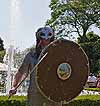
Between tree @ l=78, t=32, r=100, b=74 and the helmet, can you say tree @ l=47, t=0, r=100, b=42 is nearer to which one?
tree @ l=78, t=32, r=100, b=74

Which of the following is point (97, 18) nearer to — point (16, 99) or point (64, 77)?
point (16, 99)

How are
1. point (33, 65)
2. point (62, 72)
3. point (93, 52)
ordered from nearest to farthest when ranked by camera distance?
point (62, 72)
point (33, 65)
point (93, 52)

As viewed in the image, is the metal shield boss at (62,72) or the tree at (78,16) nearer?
the metal shield boss at (62,72)

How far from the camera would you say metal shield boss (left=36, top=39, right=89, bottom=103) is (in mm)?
3721

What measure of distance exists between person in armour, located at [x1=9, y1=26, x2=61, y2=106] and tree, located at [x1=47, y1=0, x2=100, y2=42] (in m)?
39.5

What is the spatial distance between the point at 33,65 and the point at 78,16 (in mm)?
40070

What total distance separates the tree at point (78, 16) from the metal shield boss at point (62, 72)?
1561 inches

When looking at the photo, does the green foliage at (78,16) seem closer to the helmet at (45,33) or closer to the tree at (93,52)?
the tree at (93,52)

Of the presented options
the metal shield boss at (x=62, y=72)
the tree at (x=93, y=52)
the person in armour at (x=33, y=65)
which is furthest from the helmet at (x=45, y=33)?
the tree at (x=93, y=52)

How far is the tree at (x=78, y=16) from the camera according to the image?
43688 mm

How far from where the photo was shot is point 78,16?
143 feet

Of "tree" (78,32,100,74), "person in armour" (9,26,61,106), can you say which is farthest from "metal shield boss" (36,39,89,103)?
A: "tree" (78,32,100,74)

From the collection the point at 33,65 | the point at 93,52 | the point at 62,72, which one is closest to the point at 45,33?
the point at 33,65

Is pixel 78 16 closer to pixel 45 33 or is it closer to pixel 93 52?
pixel 93 52
